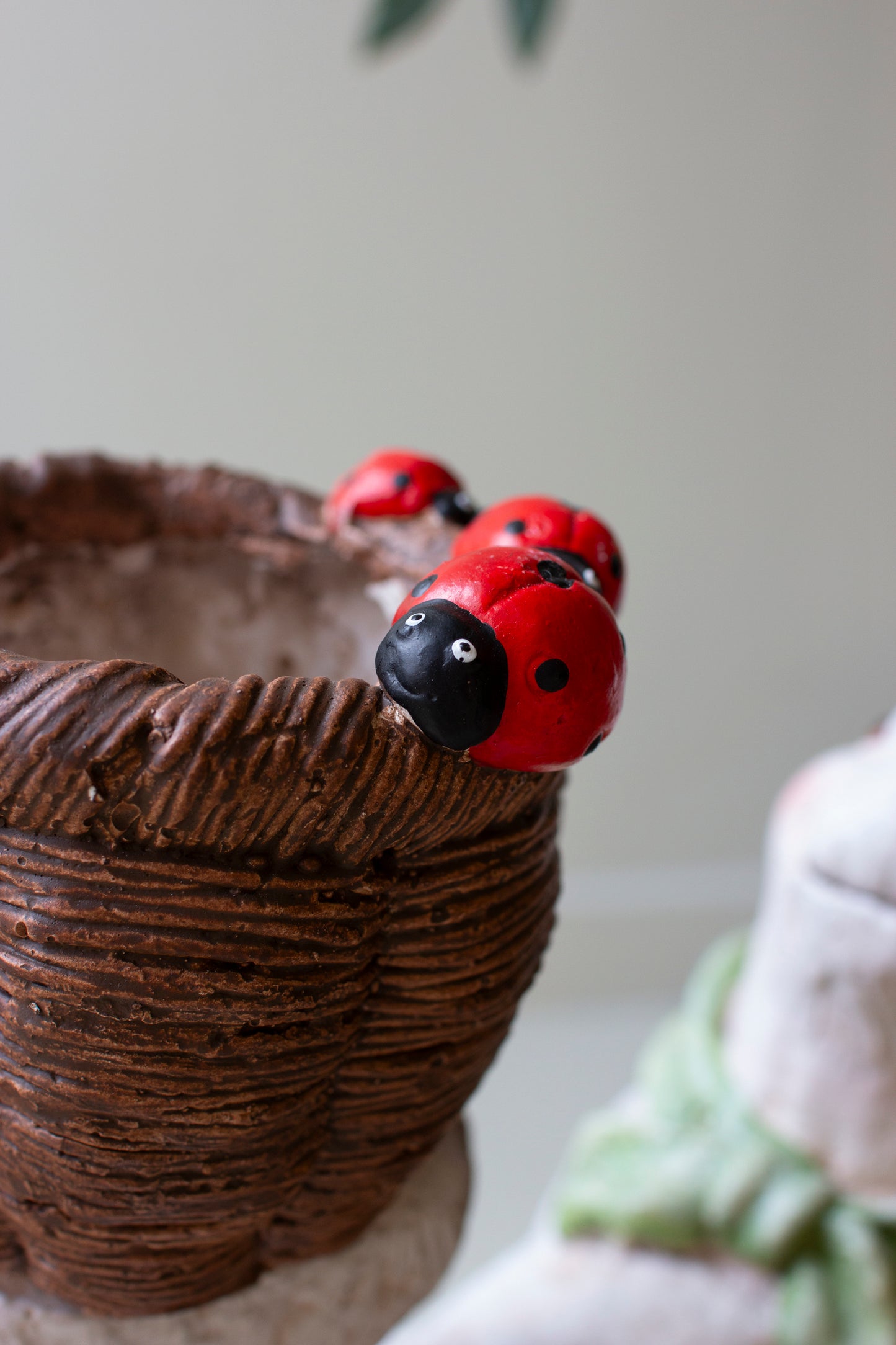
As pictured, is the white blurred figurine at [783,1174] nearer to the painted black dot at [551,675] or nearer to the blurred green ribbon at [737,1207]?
the blurred green ribbon at [737,1207]

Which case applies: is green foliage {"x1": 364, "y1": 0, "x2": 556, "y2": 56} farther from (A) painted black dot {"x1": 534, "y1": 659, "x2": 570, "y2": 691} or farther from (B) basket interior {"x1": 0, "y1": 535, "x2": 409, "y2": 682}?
(A) painted black dot {"x1": 534, "y1": 659, "x2": 570, "y2": 691}

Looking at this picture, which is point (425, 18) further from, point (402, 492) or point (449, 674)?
point (449, 674)

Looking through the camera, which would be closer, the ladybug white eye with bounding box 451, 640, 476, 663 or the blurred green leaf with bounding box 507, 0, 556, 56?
the ladybug white eye with bounding box 451, 640, 476, 663

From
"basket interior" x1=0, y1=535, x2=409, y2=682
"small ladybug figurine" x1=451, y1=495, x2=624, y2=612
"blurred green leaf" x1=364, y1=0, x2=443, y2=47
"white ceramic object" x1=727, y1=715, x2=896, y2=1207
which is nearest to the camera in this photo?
"small ladybug figurine" x1=451, y1=495, x2=624, y2=612

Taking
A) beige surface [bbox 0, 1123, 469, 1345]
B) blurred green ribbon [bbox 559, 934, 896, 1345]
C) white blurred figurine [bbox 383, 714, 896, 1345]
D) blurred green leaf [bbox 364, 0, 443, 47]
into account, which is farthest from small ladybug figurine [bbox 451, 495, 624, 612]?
blurred green leaf [bbox 364, 0, 443, 47]

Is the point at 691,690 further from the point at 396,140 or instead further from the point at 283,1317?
the point at 283,1317

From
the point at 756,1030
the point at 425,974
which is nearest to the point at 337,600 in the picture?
the point at 425,974

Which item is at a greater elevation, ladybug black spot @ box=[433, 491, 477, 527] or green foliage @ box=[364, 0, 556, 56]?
green foliage @ box=[364, 0, 556, 56]
